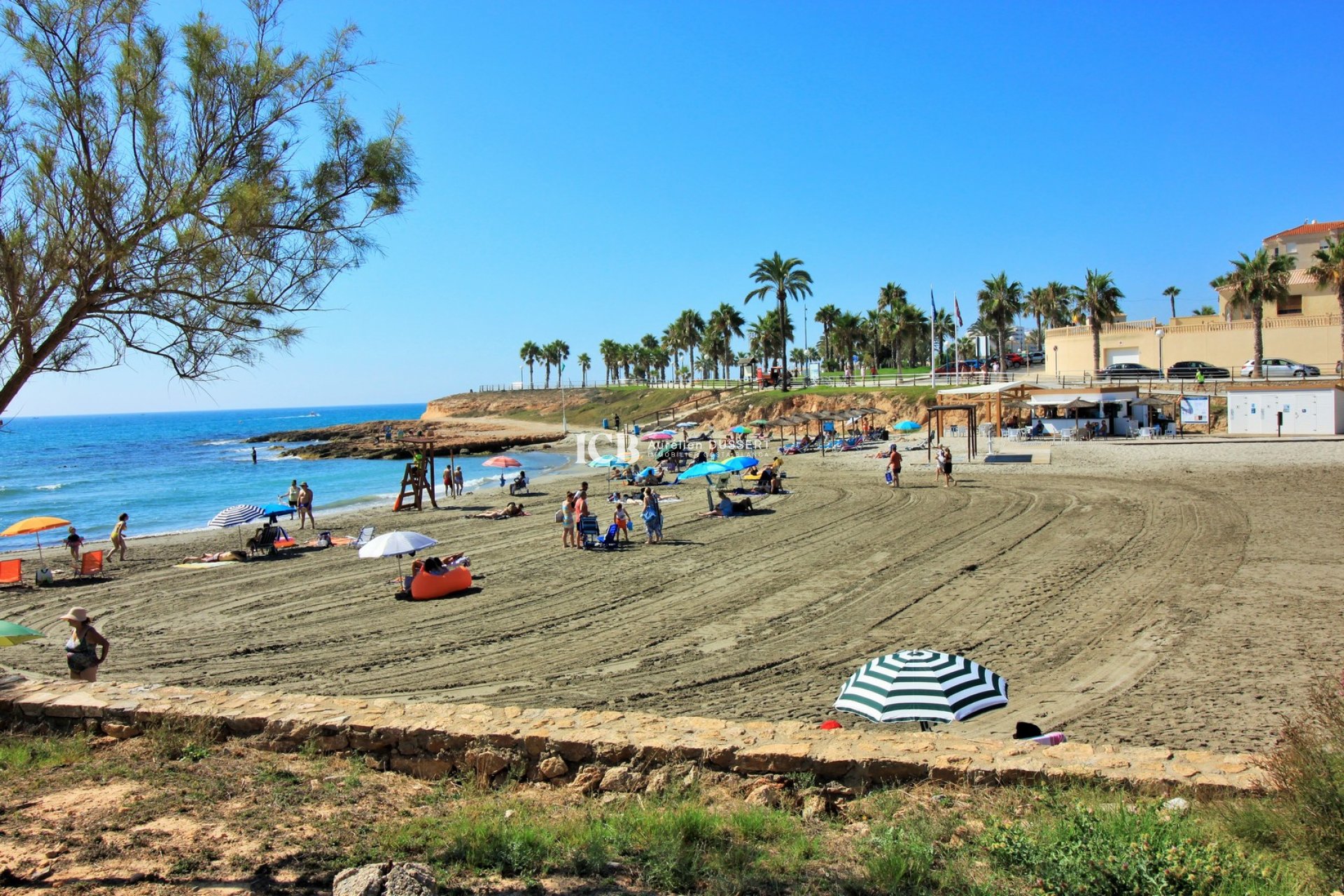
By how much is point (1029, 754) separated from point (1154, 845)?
5.85 ft

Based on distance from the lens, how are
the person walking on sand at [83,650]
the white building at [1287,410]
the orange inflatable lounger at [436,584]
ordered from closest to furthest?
the person walking on sand at [83,650] → the orange inflatable lounger at [436,584] → the white building at [1287,410]

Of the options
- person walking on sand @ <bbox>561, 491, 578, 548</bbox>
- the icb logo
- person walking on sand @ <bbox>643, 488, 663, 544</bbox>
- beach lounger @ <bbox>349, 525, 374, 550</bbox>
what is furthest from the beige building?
beach lounger @ <bbox>349, 525, 374, 550</bbox>

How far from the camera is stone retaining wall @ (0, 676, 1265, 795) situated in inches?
234

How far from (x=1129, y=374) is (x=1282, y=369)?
733 cm

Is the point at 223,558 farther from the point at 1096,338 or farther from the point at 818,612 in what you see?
the point at 1096,338

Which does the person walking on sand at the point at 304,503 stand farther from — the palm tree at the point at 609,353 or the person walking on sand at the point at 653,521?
the palm tree at the point at 609,353

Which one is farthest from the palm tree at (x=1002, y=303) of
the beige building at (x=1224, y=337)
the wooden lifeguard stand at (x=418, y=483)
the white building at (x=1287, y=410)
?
the wooden lifeguard stand at (x=418, y=483)

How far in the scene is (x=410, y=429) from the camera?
100438mm

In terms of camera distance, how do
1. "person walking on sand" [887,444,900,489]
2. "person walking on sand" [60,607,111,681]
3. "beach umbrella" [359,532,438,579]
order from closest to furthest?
"person walking on sand" [60,607,111,681] < "beach umbrella" [359,532,438,579] < "person walking on sand" [887,444,900,489]

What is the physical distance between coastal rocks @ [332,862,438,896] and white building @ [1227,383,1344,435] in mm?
39364

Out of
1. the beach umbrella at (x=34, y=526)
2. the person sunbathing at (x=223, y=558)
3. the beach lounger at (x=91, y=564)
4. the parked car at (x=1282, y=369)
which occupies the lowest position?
the person sunbathing at (x=223, y=558)

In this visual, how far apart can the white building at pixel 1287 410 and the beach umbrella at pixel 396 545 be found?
115ft

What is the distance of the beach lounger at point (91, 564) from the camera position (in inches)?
768

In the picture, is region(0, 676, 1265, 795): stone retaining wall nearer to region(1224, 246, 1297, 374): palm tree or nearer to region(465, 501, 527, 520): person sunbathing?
region(465, 501, 527, 520): person sunbathing
